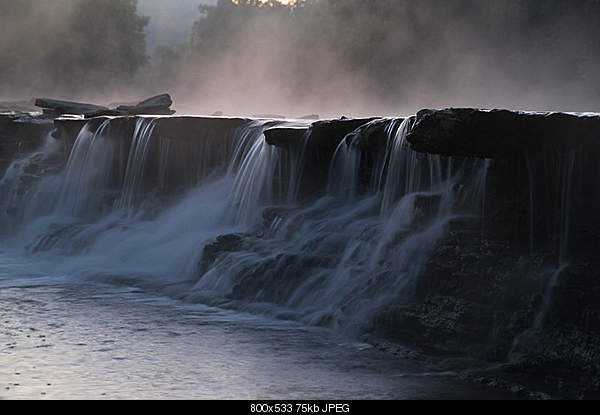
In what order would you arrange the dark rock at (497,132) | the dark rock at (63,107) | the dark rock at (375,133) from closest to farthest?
the dark rock at (497,132) → the dark rock at (375,133) → the dark rock at (63,107)

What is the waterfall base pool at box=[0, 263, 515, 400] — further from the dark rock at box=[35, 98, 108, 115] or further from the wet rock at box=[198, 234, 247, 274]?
the dark rock at box=[35, 98, 108, 115]

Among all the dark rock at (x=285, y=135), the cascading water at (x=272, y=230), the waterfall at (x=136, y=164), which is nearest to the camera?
the cascading water at (x=272, y=230)

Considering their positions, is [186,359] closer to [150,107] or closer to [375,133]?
[375,133]

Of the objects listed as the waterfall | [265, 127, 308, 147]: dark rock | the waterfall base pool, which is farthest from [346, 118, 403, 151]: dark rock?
the waterfall

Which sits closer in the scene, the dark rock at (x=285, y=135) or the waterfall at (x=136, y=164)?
the dark rock at (x=285, y=135)

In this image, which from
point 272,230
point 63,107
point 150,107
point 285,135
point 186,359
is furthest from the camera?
point 63,107

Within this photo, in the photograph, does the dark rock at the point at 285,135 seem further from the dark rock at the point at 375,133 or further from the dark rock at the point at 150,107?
the dark rock at the point at 150,107

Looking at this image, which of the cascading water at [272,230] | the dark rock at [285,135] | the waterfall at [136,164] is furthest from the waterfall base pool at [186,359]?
the waterfall at [136,164]

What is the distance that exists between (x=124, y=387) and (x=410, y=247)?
389 centimetres

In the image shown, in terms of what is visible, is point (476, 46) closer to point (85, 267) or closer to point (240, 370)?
point (85, 267)

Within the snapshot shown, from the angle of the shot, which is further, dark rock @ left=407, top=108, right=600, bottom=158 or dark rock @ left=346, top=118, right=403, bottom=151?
dark rock @ left=346, top=118, right=403, bottom=151

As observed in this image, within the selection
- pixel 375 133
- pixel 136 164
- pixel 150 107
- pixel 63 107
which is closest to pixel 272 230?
pixel 375 133

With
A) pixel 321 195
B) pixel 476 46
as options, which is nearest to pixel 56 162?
pixel 321 195

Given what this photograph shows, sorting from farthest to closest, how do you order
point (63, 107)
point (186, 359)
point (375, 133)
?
1. point (63, 107)
2. point (375, 133)
3. point (186, 359)
